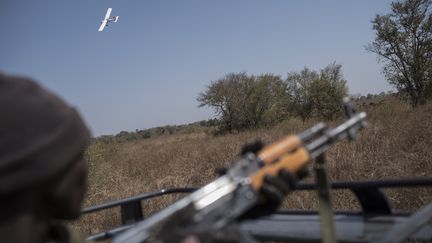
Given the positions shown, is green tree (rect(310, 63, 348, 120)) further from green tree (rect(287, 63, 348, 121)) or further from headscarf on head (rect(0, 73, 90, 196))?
headscarf on head (rect(0, 73, 90, 196))

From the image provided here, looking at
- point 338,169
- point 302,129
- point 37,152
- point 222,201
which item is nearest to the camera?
point 37,152

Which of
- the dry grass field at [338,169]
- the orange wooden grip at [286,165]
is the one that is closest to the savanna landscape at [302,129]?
the dry grass field at [338,169]

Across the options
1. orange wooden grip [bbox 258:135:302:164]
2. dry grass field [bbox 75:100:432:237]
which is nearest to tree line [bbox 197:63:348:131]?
dry grass field [bbox 75:100:432:237]

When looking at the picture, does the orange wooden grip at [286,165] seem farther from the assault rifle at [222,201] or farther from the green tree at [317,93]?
the green tree at [317,93]

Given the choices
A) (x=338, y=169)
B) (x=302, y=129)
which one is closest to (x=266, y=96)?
(x=302, y=129)

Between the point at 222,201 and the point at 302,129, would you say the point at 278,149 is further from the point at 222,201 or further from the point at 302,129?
the point at 302,129

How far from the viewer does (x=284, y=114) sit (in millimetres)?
28562

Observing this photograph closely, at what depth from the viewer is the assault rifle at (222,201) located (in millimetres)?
1287

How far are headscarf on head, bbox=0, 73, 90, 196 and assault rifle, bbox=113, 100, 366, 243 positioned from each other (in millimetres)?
322

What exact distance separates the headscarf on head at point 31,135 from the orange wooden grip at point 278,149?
0.54 m

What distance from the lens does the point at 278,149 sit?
4.56 feet

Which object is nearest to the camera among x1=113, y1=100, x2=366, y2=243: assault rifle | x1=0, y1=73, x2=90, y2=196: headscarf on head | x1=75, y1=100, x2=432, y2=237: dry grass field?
x1=0, y1=73, x2=90, y2=196: headscarf on head

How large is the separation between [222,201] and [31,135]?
0.56 metres

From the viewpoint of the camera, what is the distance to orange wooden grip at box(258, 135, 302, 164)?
1373mm
